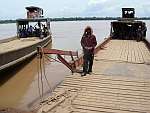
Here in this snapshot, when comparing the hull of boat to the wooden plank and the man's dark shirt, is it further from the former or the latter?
the wooden plank

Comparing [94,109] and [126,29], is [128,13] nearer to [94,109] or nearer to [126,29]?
[126,29]

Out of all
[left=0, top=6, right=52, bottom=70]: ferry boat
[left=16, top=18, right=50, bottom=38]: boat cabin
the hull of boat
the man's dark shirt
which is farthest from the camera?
[left=16, top=18, right=50, bottom=38]: boat cabin

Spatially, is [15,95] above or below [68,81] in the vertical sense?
below

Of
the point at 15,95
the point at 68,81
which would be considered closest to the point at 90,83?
the point at 68,81

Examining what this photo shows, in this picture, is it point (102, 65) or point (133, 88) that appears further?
point (102, 65)

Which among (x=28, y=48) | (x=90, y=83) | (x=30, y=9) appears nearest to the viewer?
(x=90, y=83)

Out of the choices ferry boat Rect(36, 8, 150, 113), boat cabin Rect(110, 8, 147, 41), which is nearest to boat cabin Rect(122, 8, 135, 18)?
boat cabin Rect(110, 8, 147, 41)

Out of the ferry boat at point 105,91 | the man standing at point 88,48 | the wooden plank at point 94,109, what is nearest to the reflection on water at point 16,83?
the ferry boat at point 105,91

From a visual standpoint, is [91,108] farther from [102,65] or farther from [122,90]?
[102,65]

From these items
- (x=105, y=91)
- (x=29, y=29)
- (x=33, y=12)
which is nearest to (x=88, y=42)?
(x=105, y=91)

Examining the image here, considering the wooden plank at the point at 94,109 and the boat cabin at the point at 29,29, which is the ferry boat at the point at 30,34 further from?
the wooden plank at the point at 94,109

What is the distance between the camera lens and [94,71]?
1109 centimetres

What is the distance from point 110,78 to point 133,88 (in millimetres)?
1069

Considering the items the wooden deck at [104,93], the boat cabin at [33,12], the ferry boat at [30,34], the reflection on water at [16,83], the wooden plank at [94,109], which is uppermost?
the boat cabin at [33,12]
